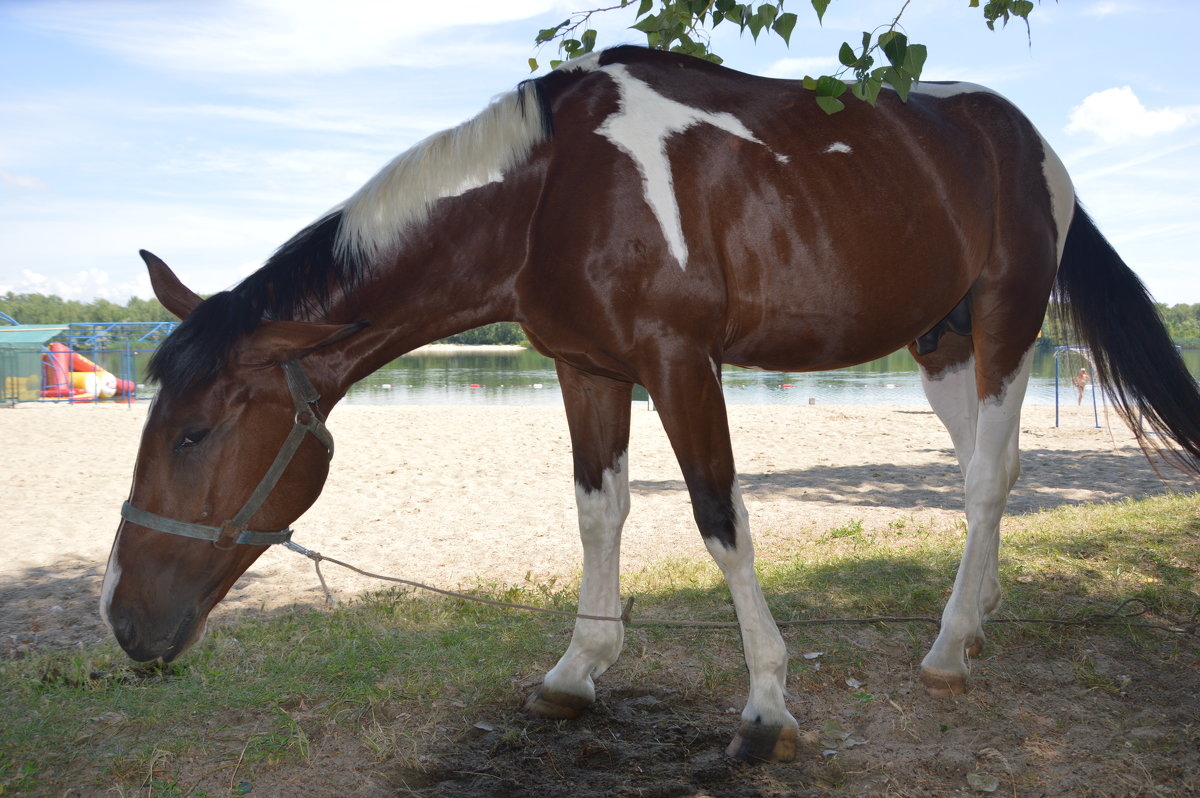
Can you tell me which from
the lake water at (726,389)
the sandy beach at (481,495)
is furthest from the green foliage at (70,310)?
the sandy beach at (481,495)

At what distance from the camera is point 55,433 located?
14586 mm

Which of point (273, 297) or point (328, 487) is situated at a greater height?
point (273, 297)

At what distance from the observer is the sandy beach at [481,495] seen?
580 cm

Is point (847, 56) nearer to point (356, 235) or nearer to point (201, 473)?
point (356, 235)

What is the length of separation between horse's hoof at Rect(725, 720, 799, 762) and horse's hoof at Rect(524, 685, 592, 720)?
63 centimetres

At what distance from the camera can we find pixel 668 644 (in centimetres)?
353

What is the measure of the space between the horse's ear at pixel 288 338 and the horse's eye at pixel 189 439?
0.25 metres

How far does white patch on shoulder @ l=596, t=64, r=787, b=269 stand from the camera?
2.49 metres

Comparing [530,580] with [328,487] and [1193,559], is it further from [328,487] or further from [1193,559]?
[328,487]

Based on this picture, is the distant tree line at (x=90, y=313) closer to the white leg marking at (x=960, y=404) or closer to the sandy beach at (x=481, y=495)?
the sandy beach at (x=481, y=495)

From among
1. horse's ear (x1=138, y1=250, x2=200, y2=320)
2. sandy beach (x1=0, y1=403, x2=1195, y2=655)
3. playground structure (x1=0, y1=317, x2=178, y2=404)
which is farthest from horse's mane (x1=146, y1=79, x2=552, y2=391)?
playground structure (x1=0, y1=317, x2=178, y2=404)

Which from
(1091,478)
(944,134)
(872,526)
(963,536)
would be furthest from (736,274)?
(1091,478)

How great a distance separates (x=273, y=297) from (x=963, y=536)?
4929 mm

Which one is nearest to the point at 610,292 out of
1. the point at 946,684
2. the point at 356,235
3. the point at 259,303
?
the point at 356,235
